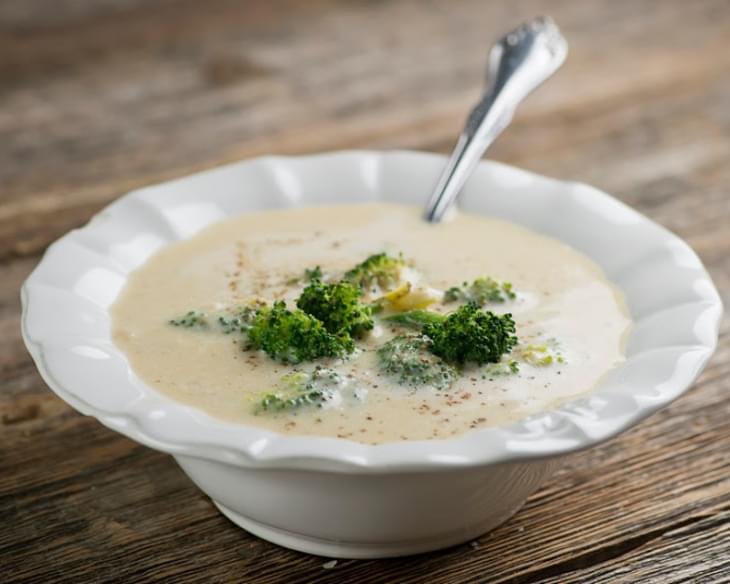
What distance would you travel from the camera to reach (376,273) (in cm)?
225

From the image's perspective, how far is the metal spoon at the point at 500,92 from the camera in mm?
2660

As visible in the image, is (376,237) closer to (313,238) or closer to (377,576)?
A: (313,238)

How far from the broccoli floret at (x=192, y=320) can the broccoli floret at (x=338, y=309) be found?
7.6 inches

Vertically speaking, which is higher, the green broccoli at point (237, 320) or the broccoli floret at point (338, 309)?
the broccoli floret at point (338, 309)

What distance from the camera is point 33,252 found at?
3.15 metres

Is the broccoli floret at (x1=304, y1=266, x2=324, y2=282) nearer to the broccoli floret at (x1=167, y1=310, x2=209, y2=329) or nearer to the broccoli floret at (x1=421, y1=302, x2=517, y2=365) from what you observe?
the broccoli floret at (x1=167, y1=310, x2=209, y2=329)

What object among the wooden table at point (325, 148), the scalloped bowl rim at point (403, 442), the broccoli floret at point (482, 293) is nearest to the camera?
the scalloped bowl rim at point (403, 442)

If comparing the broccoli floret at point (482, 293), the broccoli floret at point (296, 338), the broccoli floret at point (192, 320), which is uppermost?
the broccoli floret at point (482, 293)

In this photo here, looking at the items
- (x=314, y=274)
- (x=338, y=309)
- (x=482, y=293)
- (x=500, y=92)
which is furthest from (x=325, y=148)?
(x=338, y=309)

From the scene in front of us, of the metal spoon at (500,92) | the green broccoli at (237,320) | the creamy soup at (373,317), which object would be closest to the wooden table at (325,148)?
the creamy soup at (373,317)

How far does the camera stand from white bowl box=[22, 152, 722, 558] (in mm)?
1666

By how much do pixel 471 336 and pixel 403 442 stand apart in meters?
0.29

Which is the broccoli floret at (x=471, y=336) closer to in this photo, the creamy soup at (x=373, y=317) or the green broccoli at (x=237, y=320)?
the creamy soup at (x=373, y=317)

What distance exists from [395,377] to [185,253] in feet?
2.38
